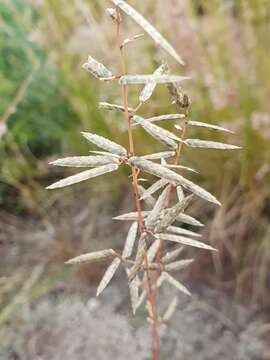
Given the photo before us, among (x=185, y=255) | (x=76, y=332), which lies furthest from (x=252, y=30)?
(x=76, y=332)

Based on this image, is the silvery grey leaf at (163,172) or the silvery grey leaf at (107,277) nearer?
the silvery grey leaf at (163,172)

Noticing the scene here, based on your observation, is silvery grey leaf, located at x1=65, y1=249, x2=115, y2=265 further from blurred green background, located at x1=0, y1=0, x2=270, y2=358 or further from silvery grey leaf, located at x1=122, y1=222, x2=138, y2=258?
blurred green background, located at x1=0, y1=0, x2=270, y2=358

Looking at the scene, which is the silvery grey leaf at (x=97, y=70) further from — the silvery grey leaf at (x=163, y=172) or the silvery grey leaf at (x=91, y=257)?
the silvery grey leaf at (x=91, y=257)

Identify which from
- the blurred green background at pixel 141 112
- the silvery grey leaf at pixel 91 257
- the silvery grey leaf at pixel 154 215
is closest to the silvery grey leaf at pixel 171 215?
the silvery grey leaf at pixel 154 215

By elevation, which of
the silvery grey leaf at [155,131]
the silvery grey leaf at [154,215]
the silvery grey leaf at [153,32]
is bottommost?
the silvery grey leaf at [154,215]

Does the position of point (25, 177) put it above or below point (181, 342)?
above

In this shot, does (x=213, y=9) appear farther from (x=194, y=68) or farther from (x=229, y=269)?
(x=229, y=269)
